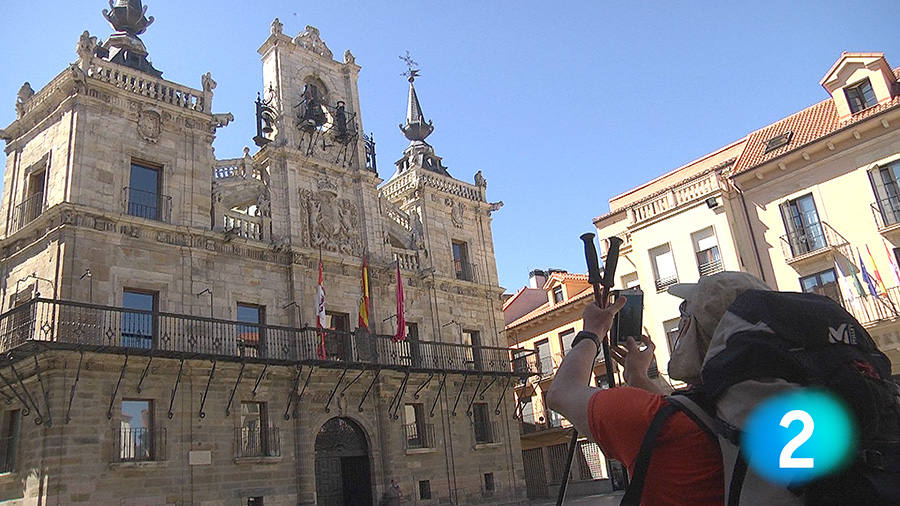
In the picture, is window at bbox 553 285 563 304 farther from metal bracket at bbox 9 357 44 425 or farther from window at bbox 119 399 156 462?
metal bracket at bbox 9 357 44 425

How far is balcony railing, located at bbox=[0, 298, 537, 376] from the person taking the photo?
53.6 ft

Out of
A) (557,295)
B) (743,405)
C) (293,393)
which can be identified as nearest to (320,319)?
(293,393)

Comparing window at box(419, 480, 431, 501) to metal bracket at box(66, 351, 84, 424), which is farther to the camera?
window at box(419, 480, 431, 501)

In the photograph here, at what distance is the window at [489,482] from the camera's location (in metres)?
24.4

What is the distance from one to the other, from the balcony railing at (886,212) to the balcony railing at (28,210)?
23.6 meters

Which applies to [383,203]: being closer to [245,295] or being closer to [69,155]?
[245,295]

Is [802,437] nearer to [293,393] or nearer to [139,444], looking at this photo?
[139,444]

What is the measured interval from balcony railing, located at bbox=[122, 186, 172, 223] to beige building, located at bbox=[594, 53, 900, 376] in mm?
15069

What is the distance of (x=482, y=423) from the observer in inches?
1011

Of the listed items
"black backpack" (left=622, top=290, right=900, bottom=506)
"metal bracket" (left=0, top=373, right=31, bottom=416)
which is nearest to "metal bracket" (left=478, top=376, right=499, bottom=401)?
"metal bracket" (left=0, top=373, right=31, bottom=416)

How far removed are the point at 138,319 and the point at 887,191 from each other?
21172mm

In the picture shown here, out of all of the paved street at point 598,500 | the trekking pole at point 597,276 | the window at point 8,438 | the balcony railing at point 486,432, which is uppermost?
the window at point 8,438

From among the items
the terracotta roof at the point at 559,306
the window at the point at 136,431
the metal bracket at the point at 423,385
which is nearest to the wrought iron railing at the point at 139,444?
the window at the point at 136,431

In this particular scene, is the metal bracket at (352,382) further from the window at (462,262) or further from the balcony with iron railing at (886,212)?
the balcony with iron railing at (886,212)
